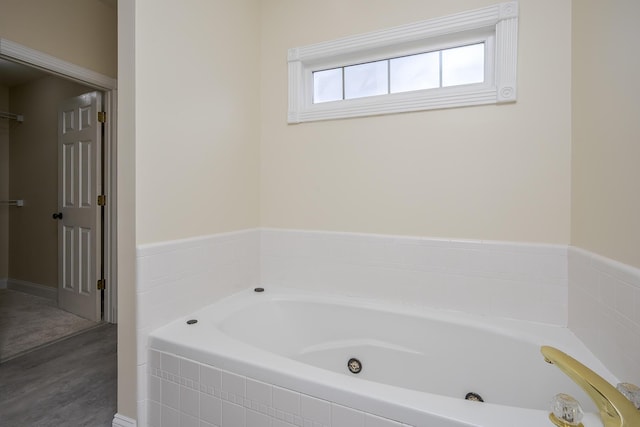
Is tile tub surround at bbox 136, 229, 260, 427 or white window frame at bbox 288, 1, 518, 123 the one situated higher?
white window frame at bbox 288, 1, 518, 123

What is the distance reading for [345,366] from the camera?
1.65m

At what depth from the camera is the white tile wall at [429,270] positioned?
4.74 feet

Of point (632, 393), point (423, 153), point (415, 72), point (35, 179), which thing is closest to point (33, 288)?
point (35, 179)

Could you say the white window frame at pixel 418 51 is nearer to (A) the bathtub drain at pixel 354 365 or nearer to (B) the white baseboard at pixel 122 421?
(A) the bathtub drain at pixel 354 365

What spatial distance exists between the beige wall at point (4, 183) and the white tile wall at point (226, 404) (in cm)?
382

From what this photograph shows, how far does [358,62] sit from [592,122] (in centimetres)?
122

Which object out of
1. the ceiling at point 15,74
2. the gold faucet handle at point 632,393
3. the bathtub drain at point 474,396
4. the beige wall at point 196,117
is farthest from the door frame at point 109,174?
the gold faucet handle at point 632,393

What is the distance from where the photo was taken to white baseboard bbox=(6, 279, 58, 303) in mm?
3246

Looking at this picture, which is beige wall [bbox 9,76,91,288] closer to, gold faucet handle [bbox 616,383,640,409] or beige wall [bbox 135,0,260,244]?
beige wall [bbox 135,0,260,244]

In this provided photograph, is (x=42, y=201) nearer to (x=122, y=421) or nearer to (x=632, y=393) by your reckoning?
(x=122, y=421)

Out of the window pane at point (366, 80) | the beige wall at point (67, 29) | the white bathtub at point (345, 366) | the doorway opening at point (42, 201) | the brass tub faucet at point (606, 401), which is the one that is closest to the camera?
the brass tub faucet at point (606, 401)

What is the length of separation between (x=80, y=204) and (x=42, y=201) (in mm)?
1013

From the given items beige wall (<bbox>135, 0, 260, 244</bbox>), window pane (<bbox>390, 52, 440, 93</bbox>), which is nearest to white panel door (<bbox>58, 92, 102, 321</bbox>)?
beige wall (<bbox>135, 0, 260, 244</bbox>)

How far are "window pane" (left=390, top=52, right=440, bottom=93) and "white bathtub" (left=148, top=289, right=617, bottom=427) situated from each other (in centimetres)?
125
